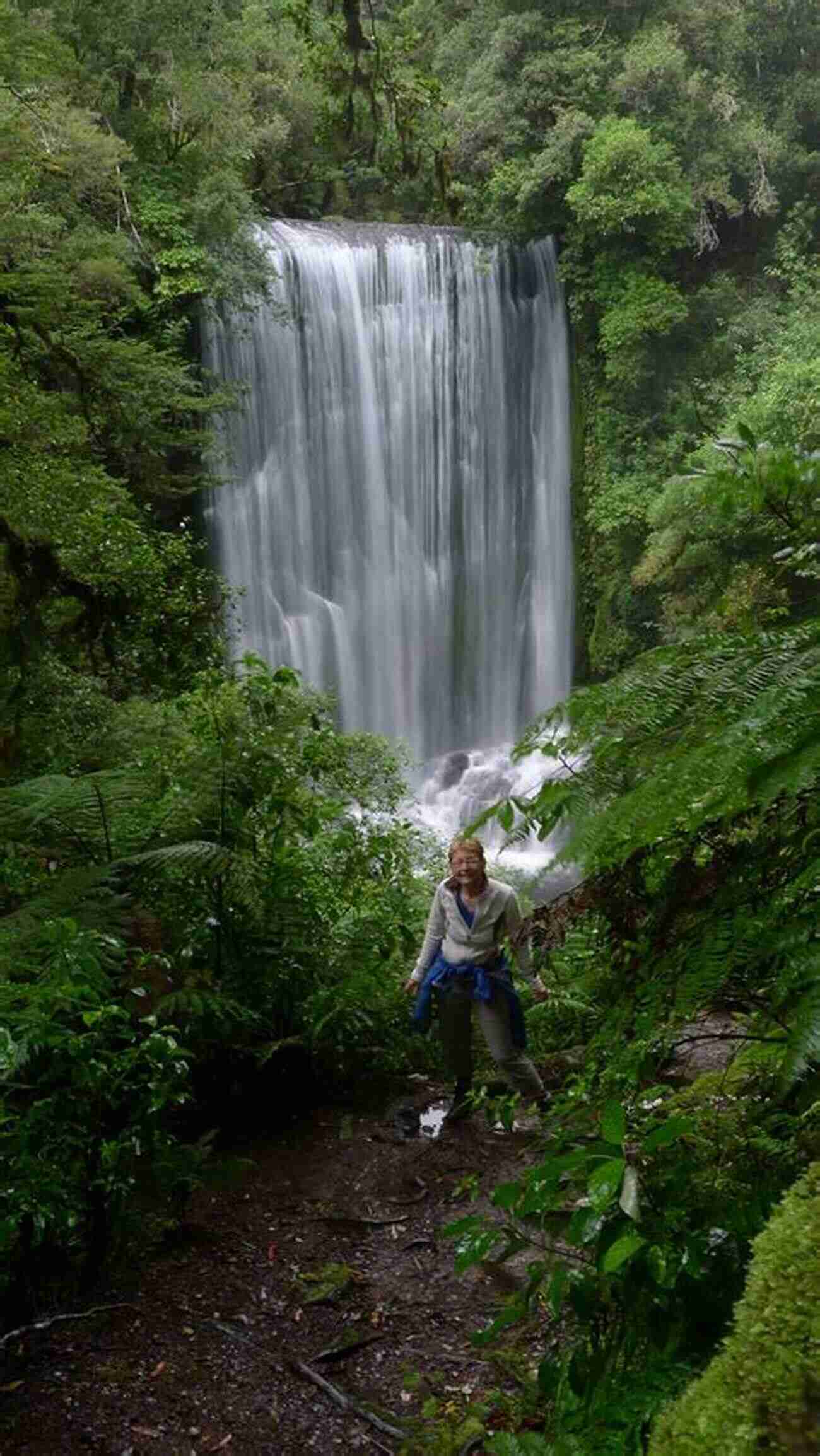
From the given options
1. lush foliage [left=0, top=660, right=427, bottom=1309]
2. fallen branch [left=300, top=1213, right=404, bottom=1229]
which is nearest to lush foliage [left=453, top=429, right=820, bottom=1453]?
lush foliage [left=0, top=660, right=427, bottom=1309]

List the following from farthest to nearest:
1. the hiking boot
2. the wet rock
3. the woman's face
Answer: the wet rock
the hiking boot
the woman's face

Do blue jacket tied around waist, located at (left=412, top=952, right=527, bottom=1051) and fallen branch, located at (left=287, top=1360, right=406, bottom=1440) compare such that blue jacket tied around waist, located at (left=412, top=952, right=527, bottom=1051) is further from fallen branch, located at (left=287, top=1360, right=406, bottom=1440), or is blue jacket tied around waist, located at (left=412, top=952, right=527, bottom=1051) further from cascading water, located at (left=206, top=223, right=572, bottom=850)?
cascading water, located at (left=206, top=223, right=572, bottom=850)

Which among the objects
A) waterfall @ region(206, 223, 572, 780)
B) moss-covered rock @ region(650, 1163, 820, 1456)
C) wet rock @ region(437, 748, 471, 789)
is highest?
moss-covered rock @ region(650, 1163, 820, 1456)

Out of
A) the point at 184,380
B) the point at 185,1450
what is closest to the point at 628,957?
the point at 185,1450

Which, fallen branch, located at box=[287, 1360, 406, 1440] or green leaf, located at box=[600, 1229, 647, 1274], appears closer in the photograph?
green leaf, located at box=[600, 1229, 647, 1274]

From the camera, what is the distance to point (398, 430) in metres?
20.8

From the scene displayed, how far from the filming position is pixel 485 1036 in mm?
4844

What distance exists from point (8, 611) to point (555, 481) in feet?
52.0

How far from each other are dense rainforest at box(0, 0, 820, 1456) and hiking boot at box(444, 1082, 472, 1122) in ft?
1.80

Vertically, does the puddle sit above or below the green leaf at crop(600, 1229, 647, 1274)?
below

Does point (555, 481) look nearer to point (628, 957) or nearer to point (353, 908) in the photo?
point (353, 908)

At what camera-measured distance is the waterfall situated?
19.1 metres

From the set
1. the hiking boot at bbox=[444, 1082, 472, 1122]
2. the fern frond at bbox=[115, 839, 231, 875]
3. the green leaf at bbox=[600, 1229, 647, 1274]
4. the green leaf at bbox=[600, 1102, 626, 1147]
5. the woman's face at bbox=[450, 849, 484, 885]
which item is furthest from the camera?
the hiking boot at bbox=[444, 1082, 472, 1122]

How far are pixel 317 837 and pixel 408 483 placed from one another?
15055 mm
